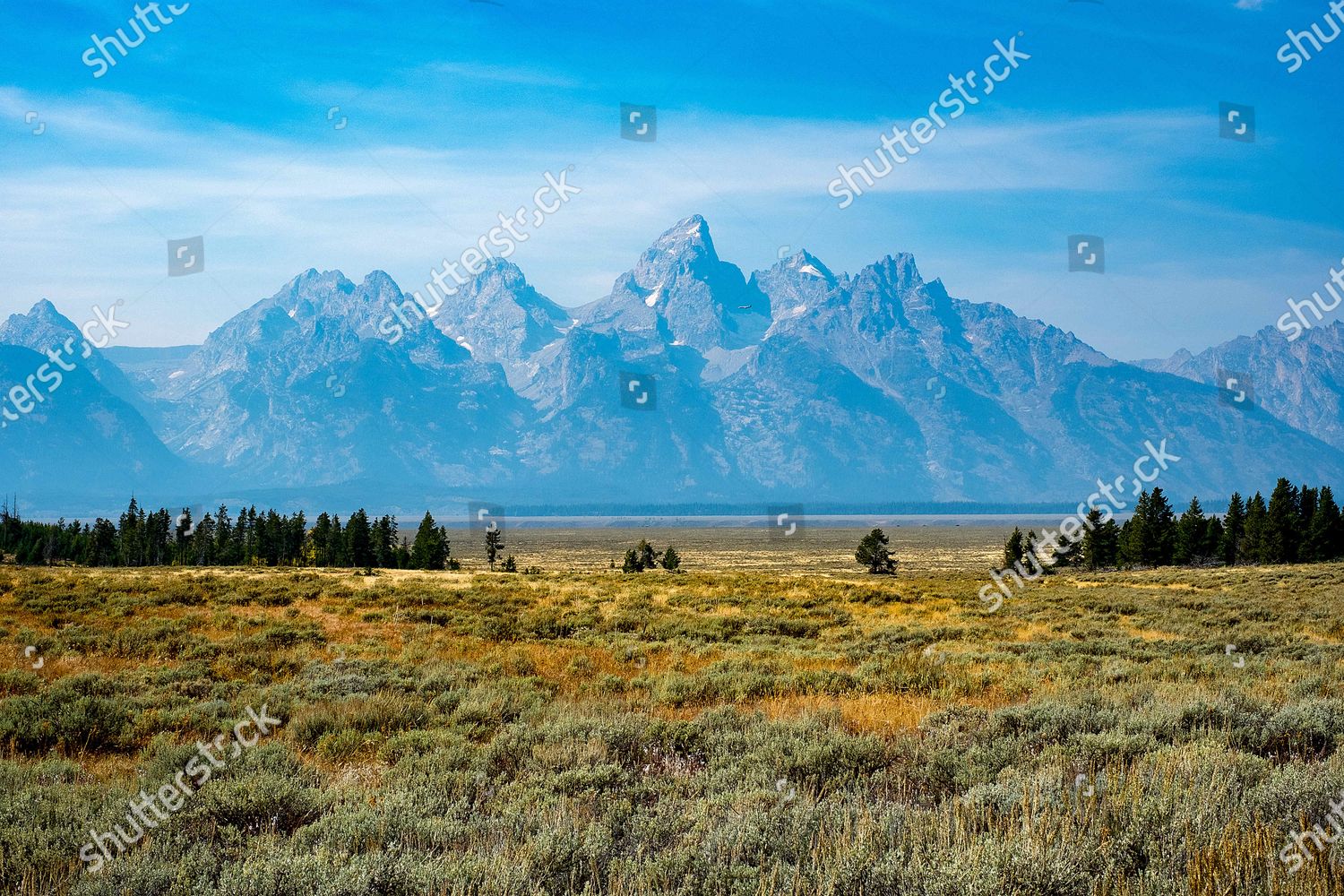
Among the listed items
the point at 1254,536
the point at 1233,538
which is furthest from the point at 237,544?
the point at 1254,536

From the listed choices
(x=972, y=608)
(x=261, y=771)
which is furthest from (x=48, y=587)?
(x=972, y=608)

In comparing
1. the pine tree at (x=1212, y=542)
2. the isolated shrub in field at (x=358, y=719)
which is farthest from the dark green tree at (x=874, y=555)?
the isolated shrub in field at (x=358, y=719)

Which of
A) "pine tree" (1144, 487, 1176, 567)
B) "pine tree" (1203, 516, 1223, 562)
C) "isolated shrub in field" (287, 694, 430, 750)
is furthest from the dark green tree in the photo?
"isolated shrub in field" (287, 694, 430, 750)

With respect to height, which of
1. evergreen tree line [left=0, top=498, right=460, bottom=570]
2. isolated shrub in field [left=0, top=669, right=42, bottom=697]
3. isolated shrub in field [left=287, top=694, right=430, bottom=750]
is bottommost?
evergreen tree line [left=0, top=498, right=460, bottom=570]

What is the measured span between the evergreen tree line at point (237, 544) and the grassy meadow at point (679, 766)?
7418 cm

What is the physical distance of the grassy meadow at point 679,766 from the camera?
5.05 metres

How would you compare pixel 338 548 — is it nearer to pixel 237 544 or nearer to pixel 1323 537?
pixel 237 544

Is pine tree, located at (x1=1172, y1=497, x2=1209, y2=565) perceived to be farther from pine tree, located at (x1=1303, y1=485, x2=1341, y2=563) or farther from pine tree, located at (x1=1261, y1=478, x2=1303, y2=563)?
pine tree, located at (x1=1303, y1=485, x2=1341, y2=563)

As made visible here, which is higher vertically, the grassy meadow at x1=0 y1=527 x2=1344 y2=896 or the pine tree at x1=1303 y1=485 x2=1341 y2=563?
the grassy meadow at x1=0 y1=527 x2=1344 y2=896

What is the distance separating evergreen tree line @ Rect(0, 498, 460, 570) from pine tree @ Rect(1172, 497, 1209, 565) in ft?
256

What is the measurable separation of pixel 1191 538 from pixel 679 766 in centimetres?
9401

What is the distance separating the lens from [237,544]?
342 ft

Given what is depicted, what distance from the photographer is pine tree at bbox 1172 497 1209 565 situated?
82.3 m

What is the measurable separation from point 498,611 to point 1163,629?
1987cm
